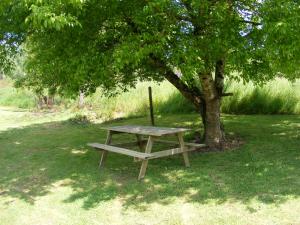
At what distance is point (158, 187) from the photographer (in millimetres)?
5723

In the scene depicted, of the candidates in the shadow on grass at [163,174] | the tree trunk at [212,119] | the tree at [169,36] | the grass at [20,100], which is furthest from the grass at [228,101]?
the grass at [20,100]

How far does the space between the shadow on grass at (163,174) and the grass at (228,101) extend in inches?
164

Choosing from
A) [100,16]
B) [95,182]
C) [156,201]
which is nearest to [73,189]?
[95,182]

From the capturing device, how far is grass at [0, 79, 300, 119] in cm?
1404

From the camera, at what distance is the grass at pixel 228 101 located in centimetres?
1404

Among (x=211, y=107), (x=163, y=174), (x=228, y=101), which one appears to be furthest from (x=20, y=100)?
(x=163, y=174)

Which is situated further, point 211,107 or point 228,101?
point 228,101

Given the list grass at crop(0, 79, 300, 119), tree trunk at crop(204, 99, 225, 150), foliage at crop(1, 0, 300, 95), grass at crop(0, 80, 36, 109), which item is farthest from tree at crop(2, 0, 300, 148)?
grass at crop(0, 80, 36, 109)

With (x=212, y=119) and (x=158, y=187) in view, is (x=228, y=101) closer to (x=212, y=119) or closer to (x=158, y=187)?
(x=212, y=119)

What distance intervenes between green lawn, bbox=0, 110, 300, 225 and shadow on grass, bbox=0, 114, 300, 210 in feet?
0.04

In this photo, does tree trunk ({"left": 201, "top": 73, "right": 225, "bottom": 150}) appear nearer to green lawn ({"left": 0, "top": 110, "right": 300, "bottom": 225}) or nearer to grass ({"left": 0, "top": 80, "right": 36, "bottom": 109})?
green lawn ({"left": 0, "top": 110, "right": 300, "bottom": 225})

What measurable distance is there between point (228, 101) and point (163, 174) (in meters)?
8.69

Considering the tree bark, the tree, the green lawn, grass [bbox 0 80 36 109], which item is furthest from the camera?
grass [bbox 0 80 36 109]

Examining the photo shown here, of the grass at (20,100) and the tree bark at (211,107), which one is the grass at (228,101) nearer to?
the tree bark at (211,107)
